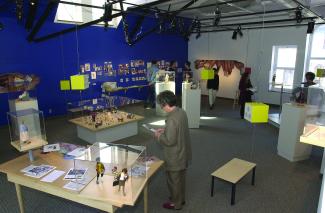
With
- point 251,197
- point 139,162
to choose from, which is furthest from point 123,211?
point 251,197

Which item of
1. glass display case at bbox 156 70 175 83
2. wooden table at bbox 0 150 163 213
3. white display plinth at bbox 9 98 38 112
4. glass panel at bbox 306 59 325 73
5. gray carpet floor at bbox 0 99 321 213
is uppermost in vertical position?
glass panel at bbox 306 59 325 73

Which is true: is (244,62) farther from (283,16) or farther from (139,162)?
(139,162)

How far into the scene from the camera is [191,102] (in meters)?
7.23

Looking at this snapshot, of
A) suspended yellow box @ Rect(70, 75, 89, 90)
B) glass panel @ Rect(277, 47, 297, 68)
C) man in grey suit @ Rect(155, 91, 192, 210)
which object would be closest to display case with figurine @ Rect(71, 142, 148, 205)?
man in grey suit @ Rect(155, 91, 192, 210)

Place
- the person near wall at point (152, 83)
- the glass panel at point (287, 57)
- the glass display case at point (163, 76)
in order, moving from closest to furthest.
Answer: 1. the glass display case at point (163, 76)
2. the person near wall at point (152, 83)
3. the glass panel at point (287, 57)

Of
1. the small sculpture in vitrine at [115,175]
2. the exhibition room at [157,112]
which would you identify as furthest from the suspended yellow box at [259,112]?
the small sculpture in vitrine at [115,175]

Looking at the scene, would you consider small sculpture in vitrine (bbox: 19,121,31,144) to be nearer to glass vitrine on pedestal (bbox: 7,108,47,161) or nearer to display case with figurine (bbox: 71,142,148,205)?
glass vitrine on pedestal (bbox: 7,108,47,161)

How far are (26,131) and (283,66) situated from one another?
9881 mm

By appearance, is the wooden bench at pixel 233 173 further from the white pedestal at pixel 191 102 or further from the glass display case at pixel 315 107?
the white pedestal at pixel 191 102

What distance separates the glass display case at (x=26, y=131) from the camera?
11.1 feet

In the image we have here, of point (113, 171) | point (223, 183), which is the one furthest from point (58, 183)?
point (223, 183)

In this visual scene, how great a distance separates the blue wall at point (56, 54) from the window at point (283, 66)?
5.61 m

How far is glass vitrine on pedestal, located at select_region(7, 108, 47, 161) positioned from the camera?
3.39 m

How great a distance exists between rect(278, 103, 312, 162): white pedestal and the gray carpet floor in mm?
167
